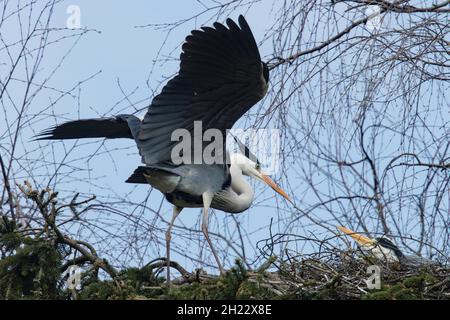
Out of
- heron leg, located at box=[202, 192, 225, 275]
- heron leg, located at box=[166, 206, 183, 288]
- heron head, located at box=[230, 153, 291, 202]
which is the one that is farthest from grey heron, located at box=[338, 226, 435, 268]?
heron head, located at box=[230, 153, 291, 202]

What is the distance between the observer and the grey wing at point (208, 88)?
5.97 meters

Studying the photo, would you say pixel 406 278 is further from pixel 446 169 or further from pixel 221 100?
pixel 221 100

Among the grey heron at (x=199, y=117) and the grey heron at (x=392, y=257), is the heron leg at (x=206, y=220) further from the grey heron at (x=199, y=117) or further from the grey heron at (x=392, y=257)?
the grey heron at (x=392, y=257)

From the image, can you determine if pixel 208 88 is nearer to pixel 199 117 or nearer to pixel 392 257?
pixel 199 117

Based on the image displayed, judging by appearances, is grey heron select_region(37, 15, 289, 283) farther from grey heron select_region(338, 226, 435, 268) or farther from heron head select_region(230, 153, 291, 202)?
grey heron select_region(338, 226, 435, 268)

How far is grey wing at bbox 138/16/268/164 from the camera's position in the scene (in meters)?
5.97

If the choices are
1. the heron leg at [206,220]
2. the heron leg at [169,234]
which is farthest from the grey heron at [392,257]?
the heron leg at [169,234]

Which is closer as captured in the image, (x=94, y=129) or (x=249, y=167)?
(x=94, y=129)

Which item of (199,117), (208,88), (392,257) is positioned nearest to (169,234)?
(199,117)

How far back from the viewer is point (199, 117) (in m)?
6.41

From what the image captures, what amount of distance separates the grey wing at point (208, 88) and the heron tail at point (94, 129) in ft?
0.57

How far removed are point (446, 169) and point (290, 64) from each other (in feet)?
3.03

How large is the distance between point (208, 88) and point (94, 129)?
826mm

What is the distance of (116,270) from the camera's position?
5398 millimetres
